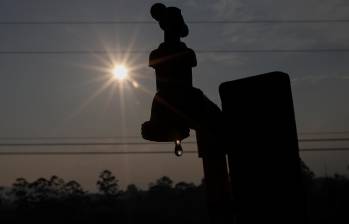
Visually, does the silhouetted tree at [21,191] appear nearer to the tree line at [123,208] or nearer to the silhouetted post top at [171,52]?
the tree line at [123,208]

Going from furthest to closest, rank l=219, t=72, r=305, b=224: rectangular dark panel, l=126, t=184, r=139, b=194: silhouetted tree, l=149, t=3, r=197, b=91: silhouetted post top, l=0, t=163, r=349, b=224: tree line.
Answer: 1. l=126, t=184, r=139, b=194: silhouetted tree
2. l=0, t=163, r=349, b=224: tree line
3. l=149, t=3, r=197, b=91: silhouetted post top
4. l=219, t=72, r=305, b=224: rectangular dark panel

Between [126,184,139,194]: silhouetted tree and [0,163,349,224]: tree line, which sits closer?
[0,163,349,224]: tree line

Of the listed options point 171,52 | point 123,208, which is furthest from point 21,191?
point 171,52

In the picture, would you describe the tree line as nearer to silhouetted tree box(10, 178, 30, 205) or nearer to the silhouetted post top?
silhouetted tree box(10, 178, 30, 205)

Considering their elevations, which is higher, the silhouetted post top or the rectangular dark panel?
the silhouetted post top

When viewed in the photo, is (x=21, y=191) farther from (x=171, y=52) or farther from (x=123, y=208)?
(x=171, y=52)

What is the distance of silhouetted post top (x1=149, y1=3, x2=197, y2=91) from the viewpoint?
2234mm

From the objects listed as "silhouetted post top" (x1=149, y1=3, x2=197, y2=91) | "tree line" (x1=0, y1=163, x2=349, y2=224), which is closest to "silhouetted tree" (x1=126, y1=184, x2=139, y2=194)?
"tree line" (x1=0, y1=163, x2=349, y2=224)

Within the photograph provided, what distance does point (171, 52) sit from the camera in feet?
7.48

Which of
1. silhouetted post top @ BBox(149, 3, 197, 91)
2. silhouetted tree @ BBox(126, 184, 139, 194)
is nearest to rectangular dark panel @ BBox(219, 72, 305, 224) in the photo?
silhouetted post top @ BBox(149, 3, 197, 91)

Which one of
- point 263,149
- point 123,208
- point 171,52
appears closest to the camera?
point 263,149

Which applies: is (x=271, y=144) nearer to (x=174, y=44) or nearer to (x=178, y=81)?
(x=178, y=81)

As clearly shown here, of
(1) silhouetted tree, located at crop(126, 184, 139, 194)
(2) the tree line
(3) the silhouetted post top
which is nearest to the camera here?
(3) the silhouetted post top

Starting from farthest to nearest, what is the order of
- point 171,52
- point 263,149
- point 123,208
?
point 123,208 → point 171,52 → point 263,149
